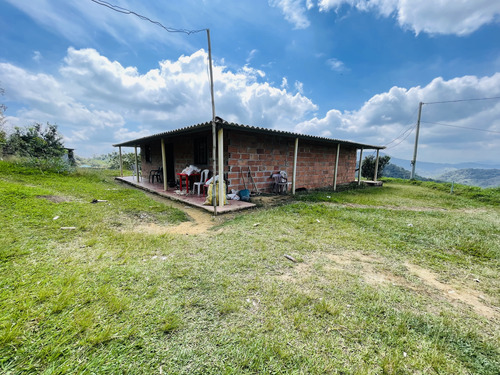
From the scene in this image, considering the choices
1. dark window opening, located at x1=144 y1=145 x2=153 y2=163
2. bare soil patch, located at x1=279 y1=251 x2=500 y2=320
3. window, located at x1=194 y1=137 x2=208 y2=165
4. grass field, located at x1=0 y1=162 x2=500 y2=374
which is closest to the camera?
grass field, located at x1=0 y1=162 x2=500 y2=374

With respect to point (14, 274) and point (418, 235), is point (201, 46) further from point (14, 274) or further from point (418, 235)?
point (418, 235)

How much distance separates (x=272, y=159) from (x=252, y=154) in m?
1.03

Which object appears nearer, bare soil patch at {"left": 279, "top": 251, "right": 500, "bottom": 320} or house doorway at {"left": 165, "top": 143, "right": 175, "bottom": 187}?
bare soil patch at {"left": 279, "top": 251, "right": 500, "bottom": 320}

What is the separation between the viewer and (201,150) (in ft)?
25.6

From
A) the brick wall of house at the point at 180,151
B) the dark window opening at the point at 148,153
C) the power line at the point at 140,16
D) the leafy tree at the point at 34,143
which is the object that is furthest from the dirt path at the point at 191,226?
the leafy tree at the point at 34,143

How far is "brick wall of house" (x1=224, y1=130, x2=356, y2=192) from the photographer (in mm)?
6668

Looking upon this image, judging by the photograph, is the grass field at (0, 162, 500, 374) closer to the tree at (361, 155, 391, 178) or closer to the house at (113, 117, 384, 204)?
the house at (113, 117, 384, 204)

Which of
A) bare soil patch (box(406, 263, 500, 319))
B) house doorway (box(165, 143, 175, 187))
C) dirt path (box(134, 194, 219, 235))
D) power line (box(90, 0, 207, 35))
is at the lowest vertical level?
bare soil patch (box(406, 263, 500, 319))

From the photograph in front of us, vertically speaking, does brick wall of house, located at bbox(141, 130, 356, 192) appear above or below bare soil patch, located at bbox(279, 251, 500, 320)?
above

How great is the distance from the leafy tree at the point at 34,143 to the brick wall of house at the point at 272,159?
13874mm

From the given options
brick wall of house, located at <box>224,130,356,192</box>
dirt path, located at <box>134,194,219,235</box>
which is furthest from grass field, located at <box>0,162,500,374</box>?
brick wall of house, located at <box>224,130,356,192</box>

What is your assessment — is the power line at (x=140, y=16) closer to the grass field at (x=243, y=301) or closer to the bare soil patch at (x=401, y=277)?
the grass field at (x=243, y=301)

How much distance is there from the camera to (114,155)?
22.6 m

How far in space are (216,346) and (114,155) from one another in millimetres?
26268
